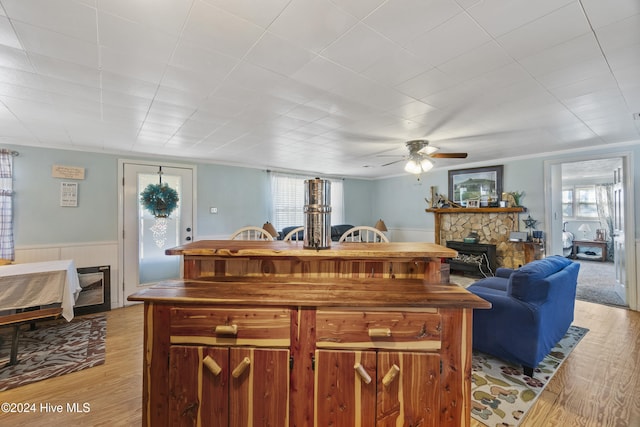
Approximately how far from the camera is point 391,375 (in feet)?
3.74

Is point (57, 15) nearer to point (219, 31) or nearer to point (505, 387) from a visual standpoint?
point (219, 31)

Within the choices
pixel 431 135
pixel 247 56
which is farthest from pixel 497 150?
pixel 247 56

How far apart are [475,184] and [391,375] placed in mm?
5368

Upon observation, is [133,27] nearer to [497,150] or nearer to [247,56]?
[247,56]

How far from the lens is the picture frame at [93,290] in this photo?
369cm

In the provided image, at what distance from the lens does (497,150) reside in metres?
4.34

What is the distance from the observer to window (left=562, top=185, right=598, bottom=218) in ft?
25.3

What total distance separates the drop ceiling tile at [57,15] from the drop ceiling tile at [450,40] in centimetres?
172

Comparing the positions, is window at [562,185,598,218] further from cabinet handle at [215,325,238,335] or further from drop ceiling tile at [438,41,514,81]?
cabinet handle at [215,325,238,335]

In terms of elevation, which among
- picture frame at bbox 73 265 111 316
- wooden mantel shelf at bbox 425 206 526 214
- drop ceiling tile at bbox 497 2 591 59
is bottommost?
picture frame at bbox 73 265 111 316

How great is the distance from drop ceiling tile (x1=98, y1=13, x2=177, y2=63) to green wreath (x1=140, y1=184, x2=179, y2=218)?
2.77m

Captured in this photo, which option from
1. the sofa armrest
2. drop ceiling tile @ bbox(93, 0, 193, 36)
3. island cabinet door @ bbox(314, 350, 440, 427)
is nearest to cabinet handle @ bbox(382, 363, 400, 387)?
island cabinet door @ bbox(314, 350, 440, 427)

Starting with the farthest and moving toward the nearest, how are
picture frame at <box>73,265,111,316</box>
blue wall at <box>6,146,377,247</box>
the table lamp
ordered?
the table lamp
picture frame at <box>73,265,111,316</box>
blue wall at <box>6,146,377,247</box>

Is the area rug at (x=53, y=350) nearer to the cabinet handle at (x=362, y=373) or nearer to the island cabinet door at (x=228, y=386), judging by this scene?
the island cabinet door at (x=228, y=386)
